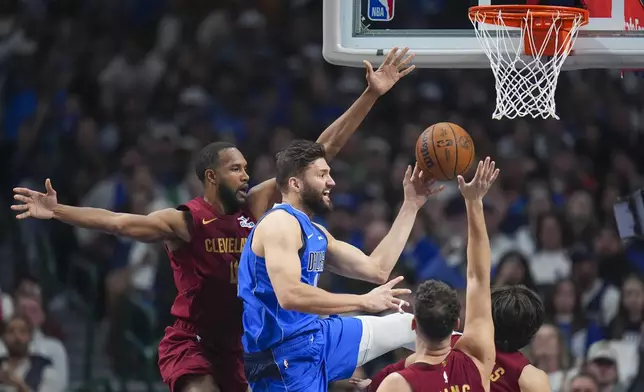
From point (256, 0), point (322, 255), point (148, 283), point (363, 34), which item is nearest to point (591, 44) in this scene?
point (363, 34)

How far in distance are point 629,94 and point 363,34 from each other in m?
5.77

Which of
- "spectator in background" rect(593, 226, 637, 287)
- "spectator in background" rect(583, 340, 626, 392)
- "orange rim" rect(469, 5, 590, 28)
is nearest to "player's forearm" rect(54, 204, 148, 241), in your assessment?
"orange rim" rect(469, 5, 590, 28)

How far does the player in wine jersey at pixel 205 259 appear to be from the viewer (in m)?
6.60

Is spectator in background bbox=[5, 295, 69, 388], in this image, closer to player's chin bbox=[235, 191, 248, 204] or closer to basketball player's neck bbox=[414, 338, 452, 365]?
player's chin bbox=[235, 191, 248, 204]

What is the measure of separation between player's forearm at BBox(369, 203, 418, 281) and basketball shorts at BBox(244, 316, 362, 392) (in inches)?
13.7

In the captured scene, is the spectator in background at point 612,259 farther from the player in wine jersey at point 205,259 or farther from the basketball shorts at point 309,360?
the basketball shorts at point 309,360

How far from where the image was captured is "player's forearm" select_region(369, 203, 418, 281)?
20.9 feet

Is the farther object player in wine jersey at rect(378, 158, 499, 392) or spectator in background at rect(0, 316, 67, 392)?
spectator in background at rect(0, 316, 67, 392)

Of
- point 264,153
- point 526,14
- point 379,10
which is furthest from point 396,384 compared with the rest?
point 264,153

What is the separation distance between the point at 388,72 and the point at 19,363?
425 centimetres

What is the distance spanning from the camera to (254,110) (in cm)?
1247

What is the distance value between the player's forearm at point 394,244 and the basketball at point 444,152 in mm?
238

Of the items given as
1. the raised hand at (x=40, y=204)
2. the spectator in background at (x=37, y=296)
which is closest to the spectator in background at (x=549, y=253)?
the spectator in background at (x=37, y=296)

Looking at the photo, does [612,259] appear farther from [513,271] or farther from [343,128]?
[343,128]
